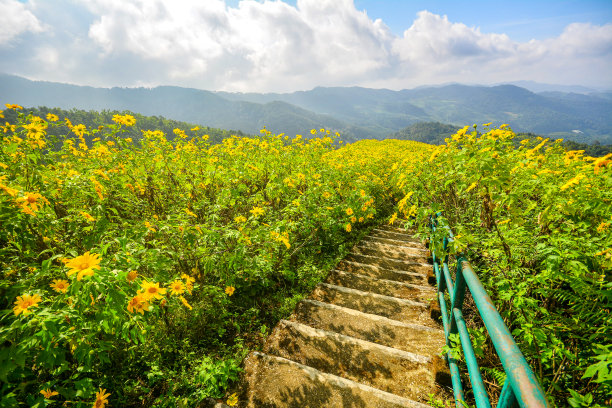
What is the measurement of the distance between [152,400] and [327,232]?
4.01 m

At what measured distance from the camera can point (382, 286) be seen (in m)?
4.06

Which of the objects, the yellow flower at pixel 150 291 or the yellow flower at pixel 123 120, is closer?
the yellow flower at pixel 150 291

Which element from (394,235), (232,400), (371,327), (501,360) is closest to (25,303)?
(232,400)

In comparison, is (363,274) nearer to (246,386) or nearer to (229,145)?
(246,386)

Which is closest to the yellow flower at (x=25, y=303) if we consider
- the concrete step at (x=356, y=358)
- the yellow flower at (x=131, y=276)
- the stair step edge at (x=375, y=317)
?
the yellow flower at (x=131, y=276)

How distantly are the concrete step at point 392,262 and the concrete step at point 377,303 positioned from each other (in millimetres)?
1203

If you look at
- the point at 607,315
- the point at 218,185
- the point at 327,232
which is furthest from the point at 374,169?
the point at 607,315

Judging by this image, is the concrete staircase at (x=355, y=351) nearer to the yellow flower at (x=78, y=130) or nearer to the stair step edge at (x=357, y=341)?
the stair step edge at (x=357, y=341)

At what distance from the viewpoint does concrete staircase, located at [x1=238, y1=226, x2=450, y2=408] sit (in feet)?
7.43

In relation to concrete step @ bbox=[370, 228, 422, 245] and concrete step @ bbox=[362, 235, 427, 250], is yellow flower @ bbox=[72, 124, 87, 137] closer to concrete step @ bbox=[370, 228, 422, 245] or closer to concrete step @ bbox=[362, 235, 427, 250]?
concrete step @ bbox=[362, 235, 427, 250]

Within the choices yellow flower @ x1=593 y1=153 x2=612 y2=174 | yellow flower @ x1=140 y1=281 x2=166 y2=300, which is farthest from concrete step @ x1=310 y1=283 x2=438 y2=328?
yellow flower @ x1=140 y1=281 x2=166 y2=300

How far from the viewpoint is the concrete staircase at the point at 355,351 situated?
227 cm

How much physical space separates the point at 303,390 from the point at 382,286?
7.15 feet

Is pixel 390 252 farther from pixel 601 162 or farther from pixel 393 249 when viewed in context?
pixel 601 162
